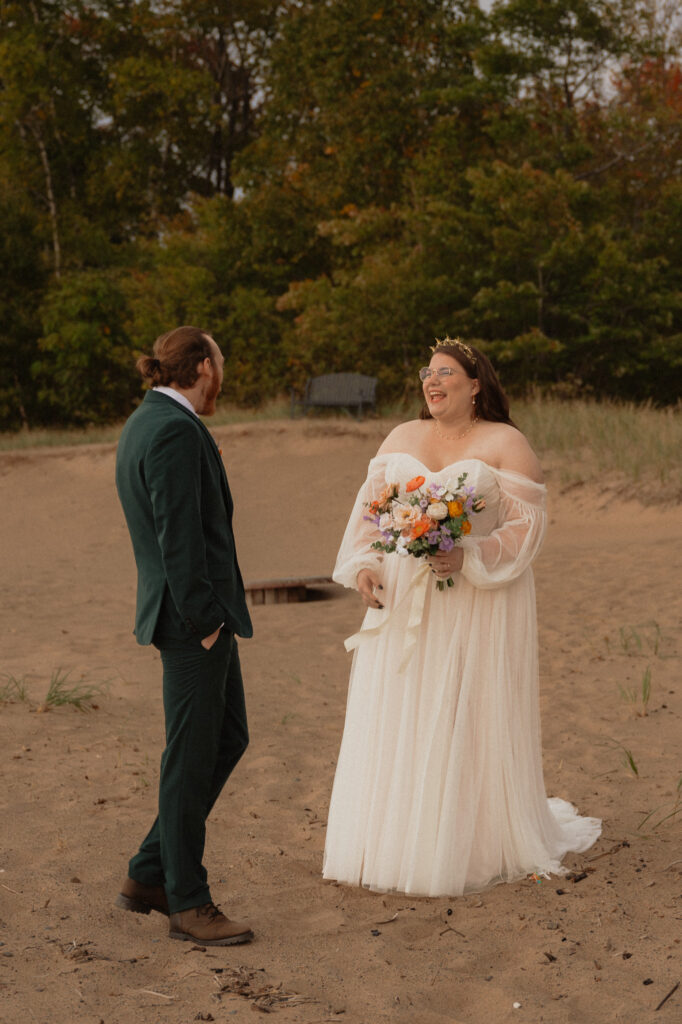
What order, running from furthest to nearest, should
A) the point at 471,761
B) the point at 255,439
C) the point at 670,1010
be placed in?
the point at 255,439 → the point at 471,761 → the point at 670,1010

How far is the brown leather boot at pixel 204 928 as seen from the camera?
3826mm

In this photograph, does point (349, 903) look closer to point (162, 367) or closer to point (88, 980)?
point (88, 980)

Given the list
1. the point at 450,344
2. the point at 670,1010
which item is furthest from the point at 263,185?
the point at 670,1010

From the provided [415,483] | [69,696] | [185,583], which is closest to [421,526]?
[415,483]

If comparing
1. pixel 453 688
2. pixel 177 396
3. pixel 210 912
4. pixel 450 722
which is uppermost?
pixel 177 396

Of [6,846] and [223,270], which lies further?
[223,270]

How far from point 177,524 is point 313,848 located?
221 cm

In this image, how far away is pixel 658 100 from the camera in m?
23.5

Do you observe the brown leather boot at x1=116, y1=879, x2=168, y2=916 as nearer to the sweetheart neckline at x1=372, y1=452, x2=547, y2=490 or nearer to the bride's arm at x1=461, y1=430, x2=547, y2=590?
the bride's arm at x1=461, y1=430, x2=547, y2=590

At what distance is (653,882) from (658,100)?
22393 millimetres

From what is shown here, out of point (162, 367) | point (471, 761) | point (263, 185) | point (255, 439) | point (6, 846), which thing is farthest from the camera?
point (263, 185)

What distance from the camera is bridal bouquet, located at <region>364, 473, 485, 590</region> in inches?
159

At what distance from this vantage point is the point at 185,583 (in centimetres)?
351

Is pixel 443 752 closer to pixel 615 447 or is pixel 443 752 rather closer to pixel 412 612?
pixel 412 612
